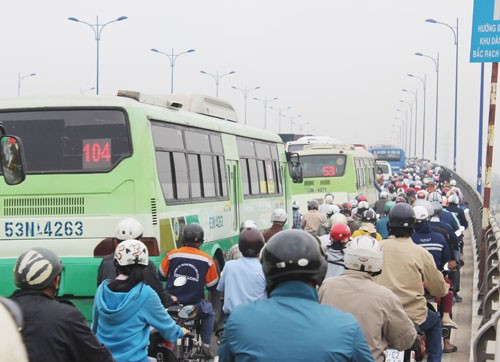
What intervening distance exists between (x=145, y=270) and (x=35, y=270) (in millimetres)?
3644

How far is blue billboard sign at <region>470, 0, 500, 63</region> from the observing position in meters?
15.6

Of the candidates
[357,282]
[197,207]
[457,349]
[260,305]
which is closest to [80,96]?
[197,207]

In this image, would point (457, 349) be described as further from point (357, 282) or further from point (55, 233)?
point (357, 282)

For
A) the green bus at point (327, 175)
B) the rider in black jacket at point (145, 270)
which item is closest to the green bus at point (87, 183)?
the rider in black jacket at point (145, 270)

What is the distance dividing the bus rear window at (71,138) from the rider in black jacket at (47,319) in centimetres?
653

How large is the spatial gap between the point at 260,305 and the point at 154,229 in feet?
25.7

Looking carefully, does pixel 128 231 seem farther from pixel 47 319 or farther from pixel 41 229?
pixel 47 319

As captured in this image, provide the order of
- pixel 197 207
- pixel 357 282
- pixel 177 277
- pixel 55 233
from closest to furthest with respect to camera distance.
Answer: pixel 357 282 → pixel 177 277 → pixel 55 233 → pixel 197 207

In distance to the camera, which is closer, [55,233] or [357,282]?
[357,282]

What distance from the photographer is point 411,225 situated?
7785mm

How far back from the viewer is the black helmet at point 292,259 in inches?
148

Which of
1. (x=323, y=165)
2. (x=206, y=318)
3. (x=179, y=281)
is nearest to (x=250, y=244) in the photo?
(x=179, y=281)

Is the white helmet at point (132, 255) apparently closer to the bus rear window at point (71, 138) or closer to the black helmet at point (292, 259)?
the black helmet at point (292, 259)

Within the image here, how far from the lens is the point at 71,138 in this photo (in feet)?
38.5
